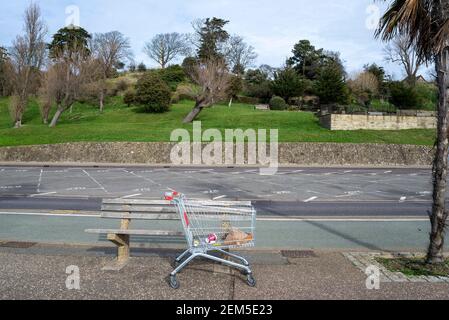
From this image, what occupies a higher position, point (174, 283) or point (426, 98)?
point (426, 98)

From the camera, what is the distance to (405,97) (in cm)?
4659

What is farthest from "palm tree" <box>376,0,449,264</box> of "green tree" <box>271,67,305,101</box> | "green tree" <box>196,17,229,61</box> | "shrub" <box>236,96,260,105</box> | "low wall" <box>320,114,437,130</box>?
"green tree" <box>196,17,229,61</box>

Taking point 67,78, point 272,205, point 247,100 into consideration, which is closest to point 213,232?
point 272,205

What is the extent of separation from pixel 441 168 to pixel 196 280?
388cm

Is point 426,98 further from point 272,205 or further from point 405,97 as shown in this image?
point 272,205

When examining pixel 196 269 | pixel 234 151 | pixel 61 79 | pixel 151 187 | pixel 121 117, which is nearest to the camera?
pixel 196 269

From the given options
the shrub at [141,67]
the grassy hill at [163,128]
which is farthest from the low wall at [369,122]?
the shrub at [141,67]

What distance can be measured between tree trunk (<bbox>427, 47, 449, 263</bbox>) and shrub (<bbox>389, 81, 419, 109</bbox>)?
44128mm

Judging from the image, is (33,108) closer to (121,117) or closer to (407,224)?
(121,117)

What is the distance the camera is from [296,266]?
605 cm

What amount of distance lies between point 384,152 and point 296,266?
29.6 metres

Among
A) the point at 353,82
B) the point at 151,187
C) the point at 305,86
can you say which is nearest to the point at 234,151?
the point at 151,187

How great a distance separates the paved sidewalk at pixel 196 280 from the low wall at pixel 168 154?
25.7 metres

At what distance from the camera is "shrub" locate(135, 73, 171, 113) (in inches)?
1964
